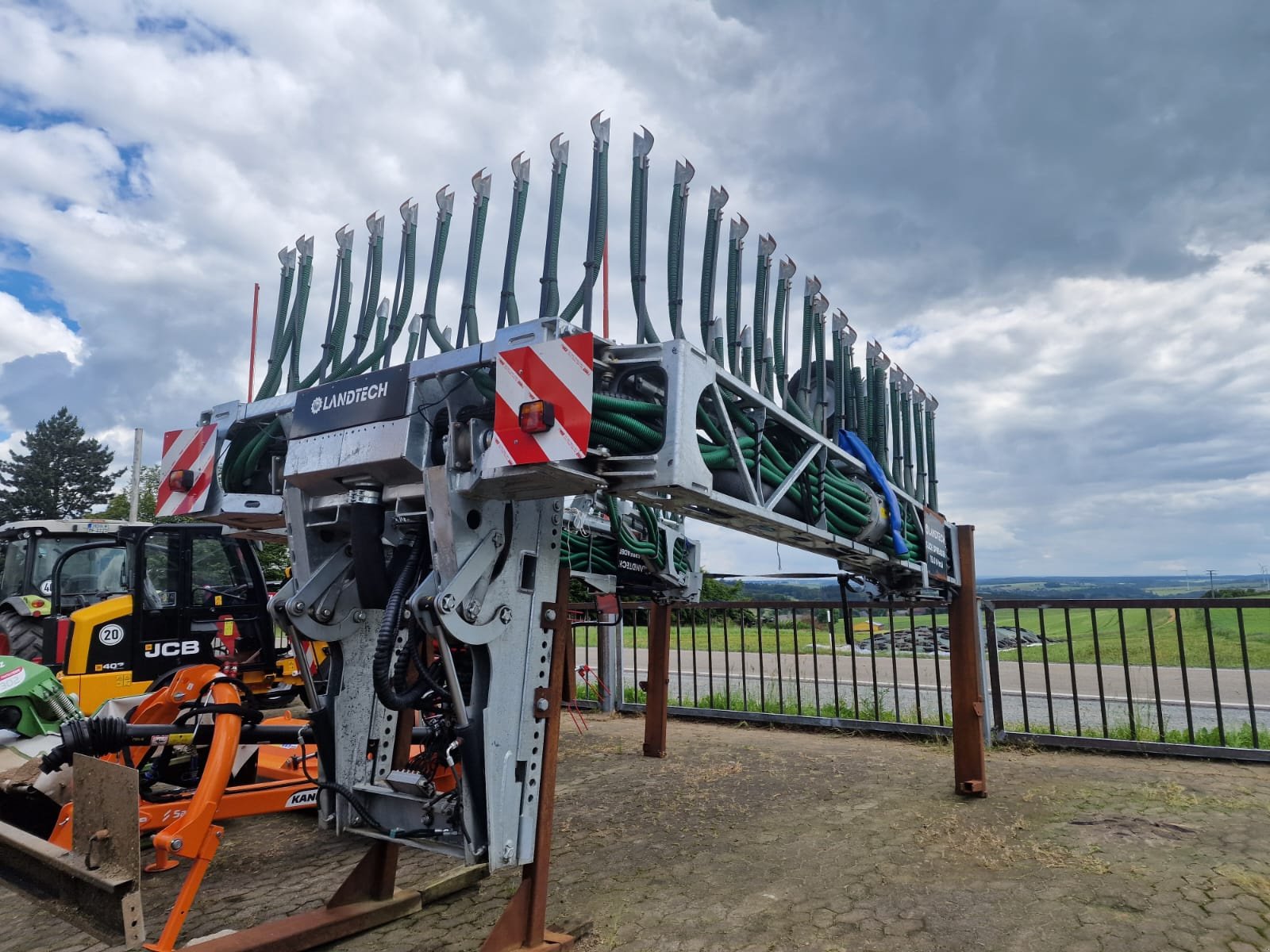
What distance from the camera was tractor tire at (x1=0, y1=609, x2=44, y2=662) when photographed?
8477 millimetres

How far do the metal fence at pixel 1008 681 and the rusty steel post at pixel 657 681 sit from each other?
4.17 ft

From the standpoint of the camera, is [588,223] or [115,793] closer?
[115,793]

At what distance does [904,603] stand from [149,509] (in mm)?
38700

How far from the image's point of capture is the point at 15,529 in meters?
9.84

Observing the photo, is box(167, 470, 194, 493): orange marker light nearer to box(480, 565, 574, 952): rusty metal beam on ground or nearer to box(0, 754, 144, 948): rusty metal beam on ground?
box(0, 754, 144, 948): rusty metal beam on ground

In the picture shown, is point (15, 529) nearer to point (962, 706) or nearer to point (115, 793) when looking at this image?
point (115, 793)

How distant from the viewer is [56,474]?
48.0 meters

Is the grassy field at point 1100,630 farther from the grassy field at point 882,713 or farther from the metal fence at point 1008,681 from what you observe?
the grassy field at point 882,713

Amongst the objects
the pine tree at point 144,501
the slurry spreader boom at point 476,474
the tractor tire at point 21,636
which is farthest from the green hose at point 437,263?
the pine tree at point 144,501

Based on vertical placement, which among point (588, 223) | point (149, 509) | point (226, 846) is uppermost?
point (149, 509)

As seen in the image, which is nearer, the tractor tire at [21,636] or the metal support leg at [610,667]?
the tractor tire at [21,636]

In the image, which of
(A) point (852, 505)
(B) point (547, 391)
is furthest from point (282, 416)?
(A) point (852, 505)

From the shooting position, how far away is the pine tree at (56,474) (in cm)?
4659

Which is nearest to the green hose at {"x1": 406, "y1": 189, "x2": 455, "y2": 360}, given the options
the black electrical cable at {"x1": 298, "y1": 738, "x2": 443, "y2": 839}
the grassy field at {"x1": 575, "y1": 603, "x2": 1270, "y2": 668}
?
the black electrical cable at {"x1": 298, "y1": 738, "x2": 443, "y2": 839}
